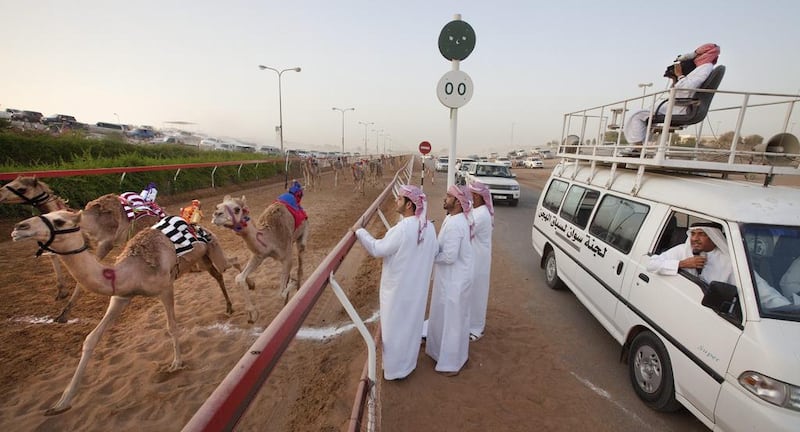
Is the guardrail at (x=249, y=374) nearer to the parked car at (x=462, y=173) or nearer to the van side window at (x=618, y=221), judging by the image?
the van side window at (x=618, y=221)

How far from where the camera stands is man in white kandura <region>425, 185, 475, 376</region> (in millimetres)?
3559

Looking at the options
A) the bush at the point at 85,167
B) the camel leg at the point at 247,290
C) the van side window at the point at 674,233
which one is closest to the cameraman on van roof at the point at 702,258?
the van side window at the point at 674,233

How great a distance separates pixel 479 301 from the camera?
4.38m

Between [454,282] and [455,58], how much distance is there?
337 centimetres

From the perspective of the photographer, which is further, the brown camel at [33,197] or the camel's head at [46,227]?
the brown camel at [33,197]

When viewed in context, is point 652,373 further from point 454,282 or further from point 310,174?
point 310,174

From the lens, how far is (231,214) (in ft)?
13.9

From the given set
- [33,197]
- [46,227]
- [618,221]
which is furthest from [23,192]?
[618,221]

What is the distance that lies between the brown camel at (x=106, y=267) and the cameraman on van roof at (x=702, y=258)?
5.03 metres

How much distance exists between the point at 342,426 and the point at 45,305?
506 centimetres

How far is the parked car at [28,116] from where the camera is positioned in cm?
3316

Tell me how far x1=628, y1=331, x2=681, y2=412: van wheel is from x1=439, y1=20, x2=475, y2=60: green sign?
13.7 ft

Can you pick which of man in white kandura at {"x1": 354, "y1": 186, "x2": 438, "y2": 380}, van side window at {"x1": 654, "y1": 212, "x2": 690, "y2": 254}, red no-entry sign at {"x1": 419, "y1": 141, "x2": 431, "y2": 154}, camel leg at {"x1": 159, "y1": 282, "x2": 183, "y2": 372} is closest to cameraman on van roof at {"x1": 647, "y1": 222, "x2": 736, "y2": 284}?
van side window at {"x1": 654, "y1": 212, "x2": 690, "y2": 254}

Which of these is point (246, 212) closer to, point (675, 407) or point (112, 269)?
point (112, 269)
